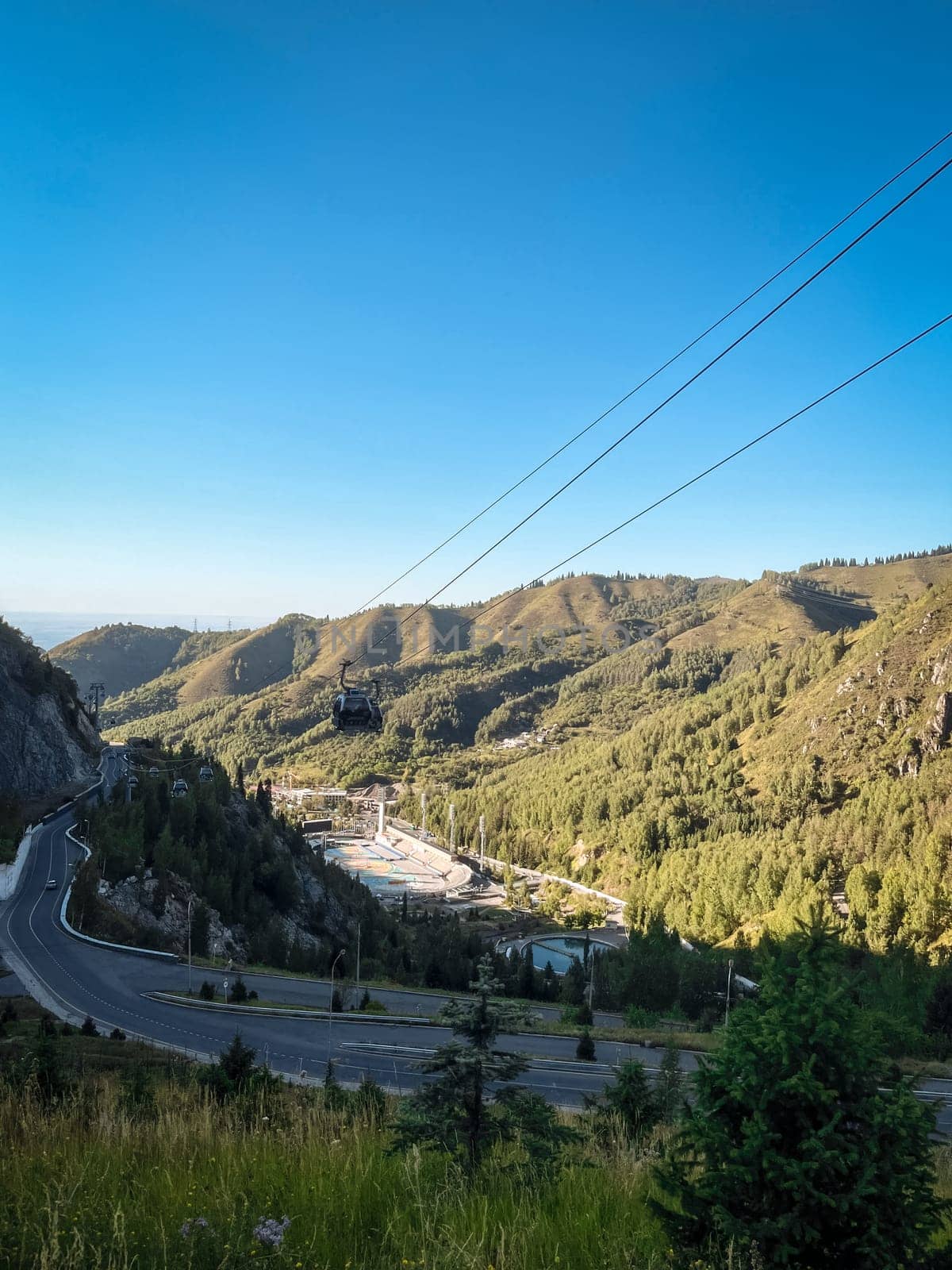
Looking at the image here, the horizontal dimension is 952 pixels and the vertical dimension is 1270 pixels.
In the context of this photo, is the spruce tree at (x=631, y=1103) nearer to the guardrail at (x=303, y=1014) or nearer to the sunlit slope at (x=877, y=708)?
the guardrail at (x=303, y=1014)

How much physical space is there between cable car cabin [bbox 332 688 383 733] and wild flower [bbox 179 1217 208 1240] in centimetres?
2459

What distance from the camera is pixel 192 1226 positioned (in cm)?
417

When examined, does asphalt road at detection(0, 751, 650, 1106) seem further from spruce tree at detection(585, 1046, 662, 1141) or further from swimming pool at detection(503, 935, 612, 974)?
swimming pool at detection(503, 935, 612, 974)

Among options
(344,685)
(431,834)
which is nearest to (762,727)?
(431,834)

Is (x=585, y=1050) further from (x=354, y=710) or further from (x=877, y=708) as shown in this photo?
(x=877, y=708)

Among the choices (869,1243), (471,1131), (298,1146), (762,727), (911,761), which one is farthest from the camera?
(762,727)

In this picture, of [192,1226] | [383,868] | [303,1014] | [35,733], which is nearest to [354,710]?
[303,1014]

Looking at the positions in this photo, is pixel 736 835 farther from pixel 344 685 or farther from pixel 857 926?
pixel 344 685

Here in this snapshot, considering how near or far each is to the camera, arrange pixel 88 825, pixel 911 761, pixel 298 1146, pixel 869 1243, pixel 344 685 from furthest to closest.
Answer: pixel 911 761 → pixel 88 825 → pixel 344 685 → pixel 298 1146 → pixel 869 1243

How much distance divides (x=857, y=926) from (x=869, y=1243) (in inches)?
4186

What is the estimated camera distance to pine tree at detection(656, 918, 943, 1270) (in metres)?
3.62

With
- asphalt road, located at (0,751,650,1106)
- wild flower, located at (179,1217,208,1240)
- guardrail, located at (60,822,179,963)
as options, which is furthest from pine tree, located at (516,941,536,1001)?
wild flower, located at (179,1217,208,1240)

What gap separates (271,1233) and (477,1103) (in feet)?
6.69

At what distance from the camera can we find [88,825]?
59.1 metres
